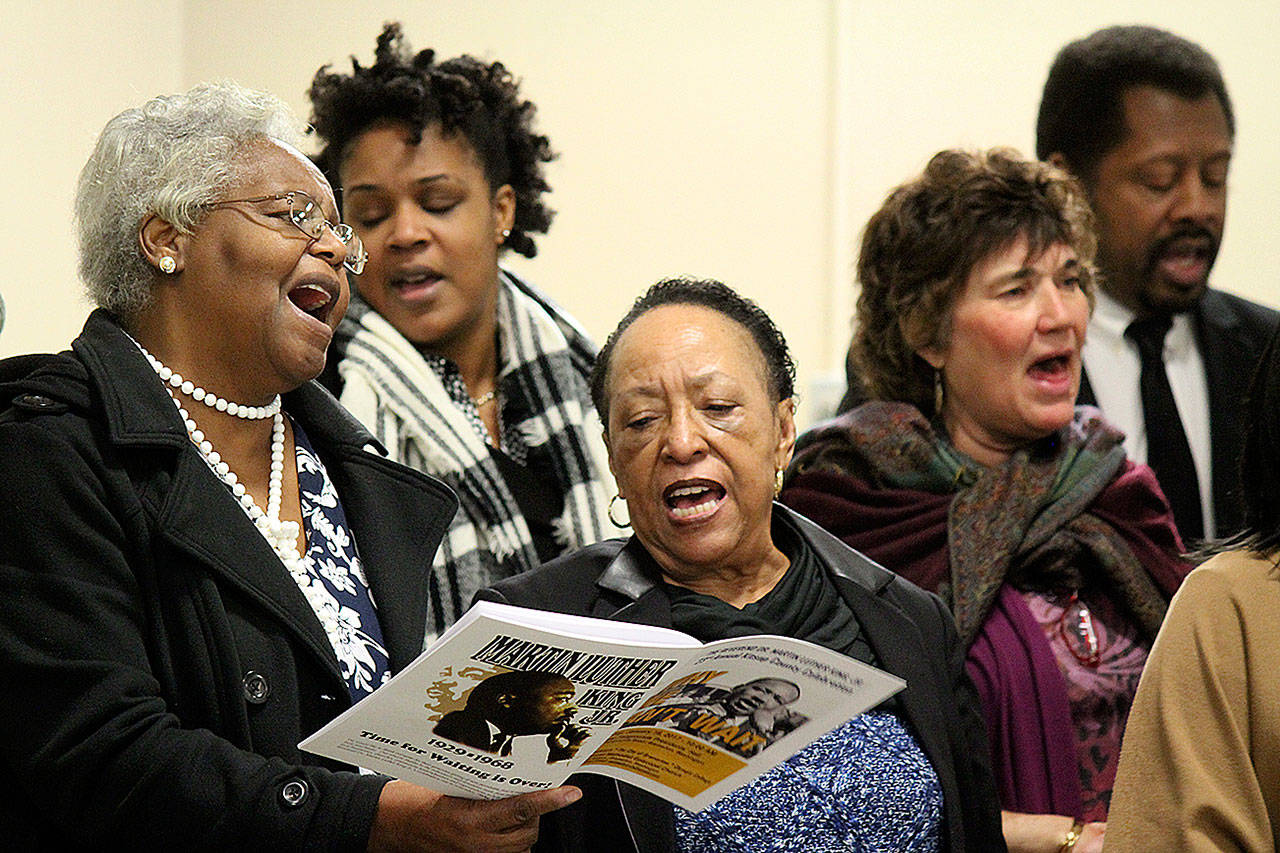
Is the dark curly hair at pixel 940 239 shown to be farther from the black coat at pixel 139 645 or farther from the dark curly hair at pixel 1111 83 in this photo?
the black coat at pixel 139 645

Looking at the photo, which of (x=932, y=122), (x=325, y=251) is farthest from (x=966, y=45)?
(x=325, y=251)

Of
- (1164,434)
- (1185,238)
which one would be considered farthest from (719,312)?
(1185,238)

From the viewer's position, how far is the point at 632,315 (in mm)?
2225

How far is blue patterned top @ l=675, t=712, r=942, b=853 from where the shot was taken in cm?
192

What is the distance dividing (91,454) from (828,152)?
3.25 metres

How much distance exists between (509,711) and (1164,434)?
203 centimetres

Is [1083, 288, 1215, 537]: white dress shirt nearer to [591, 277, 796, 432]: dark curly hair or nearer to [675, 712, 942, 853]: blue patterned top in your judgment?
[591, 277, 796, 432]: dark curly hair

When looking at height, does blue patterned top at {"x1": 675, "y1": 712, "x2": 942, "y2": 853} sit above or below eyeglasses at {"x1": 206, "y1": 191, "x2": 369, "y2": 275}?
below

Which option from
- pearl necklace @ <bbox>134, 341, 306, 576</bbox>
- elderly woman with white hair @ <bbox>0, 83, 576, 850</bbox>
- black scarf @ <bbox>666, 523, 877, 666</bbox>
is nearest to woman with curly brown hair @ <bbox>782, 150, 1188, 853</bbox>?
black scarf @ <bbox>666, 523, 877, 666</bbox>

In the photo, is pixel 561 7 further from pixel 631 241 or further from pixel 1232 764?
pixel 1232 764

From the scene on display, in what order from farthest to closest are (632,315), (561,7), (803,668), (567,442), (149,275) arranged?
(561,7), (567,442), (632,315), (149,275), (803,668)

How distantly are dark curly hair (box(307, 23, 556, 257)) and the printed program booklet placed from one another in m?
1.46

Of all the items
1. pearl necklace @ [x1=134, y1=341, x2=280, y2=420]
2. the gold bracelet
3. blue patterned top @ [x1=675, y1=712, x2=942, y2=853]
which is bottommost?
the gold bracelet

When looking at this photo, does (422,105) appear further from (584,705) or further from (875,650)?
(584,705)
